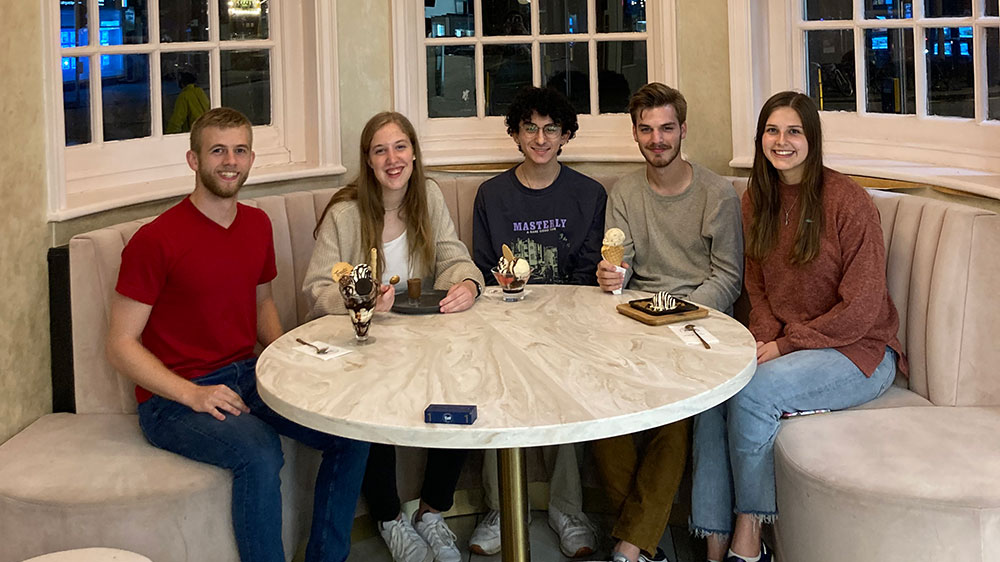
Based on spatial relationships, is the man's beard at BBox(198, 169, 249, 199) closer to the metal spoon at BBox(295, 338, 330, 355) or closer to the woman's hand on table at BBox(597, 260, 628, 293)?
the metal spoon at BBox(295, 338, 330, 355)

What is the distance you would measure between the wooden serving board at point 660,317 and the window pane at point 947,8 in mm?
1478

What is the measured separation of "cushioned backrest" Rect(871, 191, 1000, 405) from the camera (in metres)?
2.49

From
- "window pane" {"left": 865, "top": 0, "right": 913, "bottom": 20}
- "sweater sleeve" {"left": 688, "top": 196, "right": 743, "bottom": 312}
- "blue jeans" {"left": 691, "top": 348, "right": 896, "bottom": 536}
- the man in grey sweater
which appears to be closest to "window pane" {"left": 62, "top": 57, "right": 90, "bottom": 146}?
the man in grey sweater

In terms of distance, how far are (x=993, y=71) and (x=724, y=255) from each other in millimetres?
1021

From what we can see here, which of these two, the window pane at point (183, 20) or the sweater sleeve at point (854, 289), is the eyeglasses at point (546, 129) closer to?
the sweater sleeve at point (854, 289)

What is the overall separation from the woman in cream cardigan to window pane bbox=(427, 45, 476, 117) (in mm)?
1080

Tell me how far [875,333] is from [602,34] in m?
1.79

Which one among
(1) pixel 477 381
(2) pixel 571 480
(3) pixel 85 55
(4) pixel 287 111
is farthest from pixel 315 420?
(4) pixel 287 111

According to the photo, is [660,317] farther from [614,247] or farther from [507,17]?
[507,17]

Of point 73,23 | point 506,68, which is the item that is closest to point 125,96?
point 73,23

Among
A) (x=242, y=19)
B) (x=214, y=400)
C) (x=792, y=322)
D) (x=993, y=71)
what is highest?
(x=242, y=19)

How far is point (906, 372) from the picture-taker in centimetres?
263

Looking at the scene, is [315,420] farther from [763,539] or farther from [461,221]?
[461,221]

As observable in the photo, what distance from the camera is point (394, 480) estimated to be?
2.86 meters
